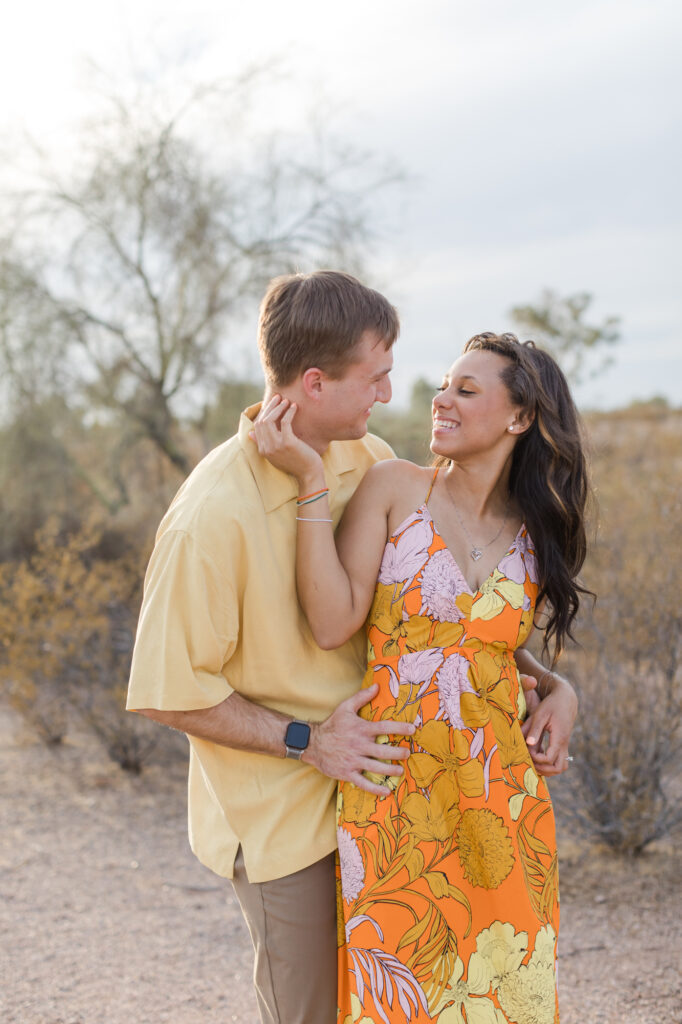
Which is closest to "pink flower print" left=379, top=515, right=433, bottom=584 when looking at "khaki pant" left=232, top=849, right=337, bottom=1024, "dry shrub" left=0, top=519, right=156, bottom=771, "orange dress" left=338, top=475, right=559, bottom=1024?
"orange dress" left=338, top=475, right=559, bottom=1024

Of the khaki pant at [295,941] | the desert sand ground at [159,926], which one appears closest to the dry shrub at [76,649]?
the desert sand ground at [159,926]

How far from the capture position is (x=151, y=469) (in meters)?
10.2

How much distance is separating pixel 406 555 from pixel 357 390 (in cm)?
35

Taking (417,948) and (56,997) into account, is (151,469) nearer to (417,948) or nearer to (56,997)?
(56,997)

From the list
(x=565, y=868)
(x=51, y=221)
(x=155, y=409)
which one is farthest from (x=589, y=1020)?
(x=51, y=221)

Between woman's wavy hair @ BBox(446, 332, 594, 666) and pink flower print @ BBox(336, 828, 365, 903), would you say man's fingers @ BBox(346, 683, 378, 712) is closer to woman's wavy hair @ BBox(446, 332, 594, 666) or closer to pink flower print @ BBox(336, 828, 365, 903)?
pink flower print @ BBox(336, 828, 365, 903)

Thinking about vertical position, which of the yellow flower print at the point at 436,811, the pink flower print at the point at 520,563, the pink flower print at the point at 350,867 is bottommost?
the pink flower print at the point at 350,867

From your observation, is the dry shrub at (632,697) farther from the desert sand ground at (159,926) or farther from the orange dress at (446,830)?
the orange dress at (446,830)

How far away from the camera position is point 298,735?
184 cm

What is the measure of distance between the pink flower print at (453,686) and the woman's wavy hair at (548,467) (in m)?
0.32

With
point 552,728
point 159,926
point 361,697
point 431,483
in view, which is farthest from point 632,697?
point 361,697

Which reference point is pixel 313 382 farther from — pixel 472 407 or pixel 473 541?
pixel 473 541

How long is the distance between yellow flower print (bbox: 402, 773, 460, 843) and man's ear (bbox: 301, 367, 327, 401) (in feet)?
2.62

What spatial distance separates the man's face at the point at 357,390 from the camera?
1860 mm
